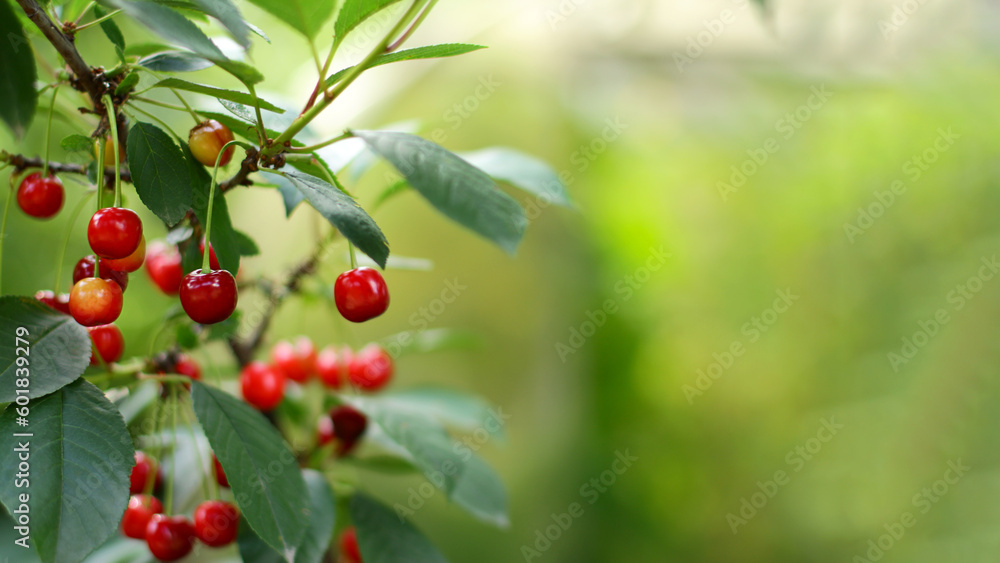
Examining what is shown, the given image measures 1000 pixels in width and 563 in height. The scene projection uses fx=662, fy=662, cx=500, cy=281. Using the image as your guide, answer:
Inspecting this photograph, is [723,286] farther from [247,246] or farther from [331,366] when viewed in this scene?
[247,246]

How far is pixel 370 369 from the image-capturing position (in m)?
0.74

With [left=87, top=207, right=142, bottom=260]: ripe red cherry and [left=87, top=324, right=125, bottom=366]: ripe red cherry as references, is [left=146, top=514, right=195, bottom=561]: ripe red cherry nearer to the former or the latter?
[left=87, top=324, right=125, bottom=366]: ripe red cherry

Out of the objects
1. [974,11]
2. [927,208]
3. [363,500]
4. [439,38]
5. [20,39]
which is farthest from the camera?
[439,38]

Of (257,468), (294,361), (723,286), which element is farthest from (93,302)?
(723,286)

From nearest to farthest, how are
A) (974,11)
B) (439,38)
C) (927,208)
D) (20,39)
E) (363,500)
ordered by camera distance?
(20,39) → (363,500) → (927,208) → (974,11) → (439,38)

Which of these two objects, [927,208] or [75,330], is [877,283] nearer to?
[927,208]

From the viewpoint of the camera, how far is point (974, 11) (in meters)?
1.32

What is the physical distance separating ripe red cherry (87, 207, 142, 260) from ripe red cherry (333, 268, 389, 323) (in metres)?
0.11

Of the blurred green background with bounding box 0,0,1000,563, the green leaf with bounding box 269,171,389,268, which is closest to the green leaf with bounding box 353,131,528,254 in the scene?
the green leaf with bounding box 269,171,389,268

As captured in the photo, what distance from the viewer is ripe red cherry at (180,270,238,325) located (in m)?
0.36

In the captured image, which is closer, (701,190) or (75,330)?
(75,330)

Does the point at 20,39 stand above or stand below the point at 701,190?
below

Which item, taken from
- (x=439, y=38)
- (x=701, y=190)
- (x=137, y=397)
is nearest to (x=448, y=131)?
(x=439, y=38)

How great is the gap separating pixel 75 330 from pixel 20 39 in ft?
0.54
